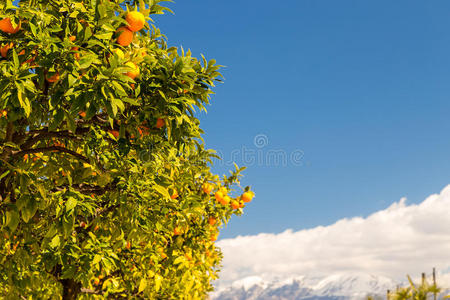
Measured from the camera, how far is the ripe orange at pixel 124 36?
172 inches

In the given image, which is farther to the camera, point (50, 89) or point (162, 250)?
point (162, 250)

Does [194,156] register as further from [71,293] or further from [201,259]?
[71,293]

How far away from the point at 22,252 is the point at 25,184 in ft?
3.62

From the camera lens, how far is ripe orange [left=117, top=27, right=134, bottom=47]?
14.3ft

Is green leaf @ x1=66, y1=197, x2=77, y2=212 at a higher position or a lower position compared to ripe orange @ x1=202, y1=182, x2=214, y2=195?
lower

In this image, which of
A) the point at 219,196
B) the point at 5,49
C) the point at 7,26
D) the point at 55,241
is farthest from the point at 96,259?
the point at 219,196

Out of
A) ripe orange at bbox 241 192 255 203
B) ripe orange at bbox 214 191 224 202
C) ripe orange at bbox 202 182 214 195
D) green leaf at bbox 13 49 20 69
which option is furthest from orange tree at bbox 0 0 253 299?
ripe orange at bbox 241 192 255 203

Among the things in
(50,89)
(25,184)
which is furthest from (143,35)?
(25,184)

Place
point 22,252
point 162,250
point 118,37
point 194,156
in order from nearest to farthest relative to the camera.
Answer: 1. point 118,37
2. point 22,252
3. point 194,156
4. point 162,250

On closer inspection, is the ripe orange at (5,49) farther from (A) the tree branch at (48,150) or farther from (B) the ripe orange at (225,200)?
(B) the ripe orange at (225,200)

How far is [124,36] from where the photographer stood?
4.38m

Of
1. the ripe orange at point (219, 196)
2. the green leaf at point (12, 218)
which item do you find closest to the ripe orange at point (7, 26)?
the green leaf at point (12, 218)

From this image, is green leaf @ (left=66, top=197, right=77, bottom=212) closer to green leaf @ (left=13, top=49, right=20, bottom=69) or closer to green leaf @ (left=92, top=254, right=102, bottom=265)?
green leaf @ (left=92, top=254, right=102, bottom=265)

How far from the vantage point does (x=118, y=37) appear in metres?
4.38
